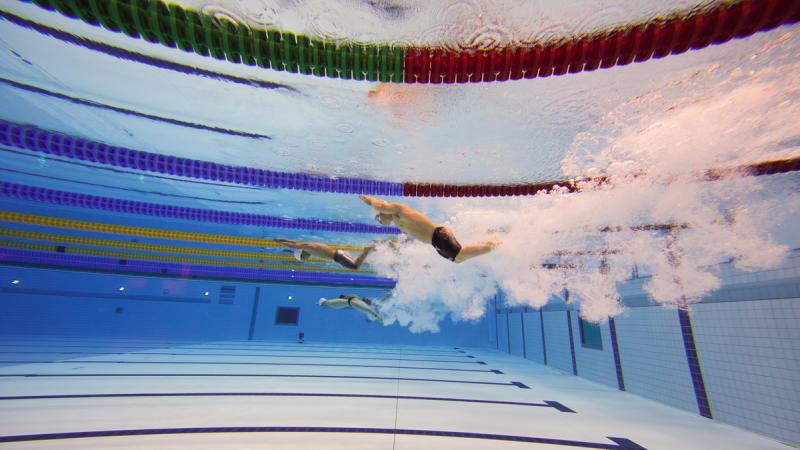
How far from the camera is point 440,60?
263cm

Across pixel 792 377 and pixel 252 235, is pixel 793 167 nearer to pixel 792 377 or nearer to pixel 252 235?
pixel 792 377

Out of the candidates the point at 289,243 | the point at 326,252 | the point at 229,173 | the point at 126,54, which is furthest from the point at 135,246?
the point at 126,54

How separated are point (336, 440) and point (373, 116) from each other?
10.9ft

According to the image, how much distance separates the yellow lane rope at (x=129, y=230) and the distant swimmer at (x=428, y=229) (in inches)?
206

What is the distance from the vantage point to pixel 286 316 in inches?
535

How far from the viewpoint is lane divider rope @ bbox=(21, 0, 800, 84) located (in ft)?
7.09

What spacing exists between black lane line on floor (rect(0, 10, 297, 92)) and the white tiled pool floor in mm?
3381

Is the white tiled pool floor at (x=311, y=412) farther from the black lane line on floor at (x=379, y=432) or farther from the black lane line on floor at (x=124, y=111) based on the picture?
the black lane line on floor at (x=124, y=111)

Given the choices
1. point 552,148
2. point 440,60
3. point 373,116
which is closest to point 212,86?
point 373,116

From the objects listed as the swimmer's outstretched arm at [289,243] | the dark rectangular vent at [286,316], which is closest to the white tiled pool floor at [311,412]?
the swimmer's outstretched arm at [289,243]

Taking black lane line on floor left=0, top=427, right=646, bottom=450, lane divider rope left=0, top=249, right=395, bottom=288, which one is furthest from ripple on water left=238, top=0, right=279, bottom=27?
lane divider rope left=0, top=249, right=395, bottom=288

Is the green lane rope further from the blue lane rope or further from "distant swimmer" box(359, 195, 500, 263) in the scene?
the blue lane rope

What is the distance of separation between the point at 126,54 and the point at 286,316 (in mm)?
12204

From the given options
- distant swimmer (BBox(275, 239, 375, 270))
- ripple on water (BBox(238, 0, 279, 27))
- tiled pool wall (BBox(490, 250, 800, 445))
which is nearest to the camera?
ripple on water (BBox(238, 0, 279, 27))
